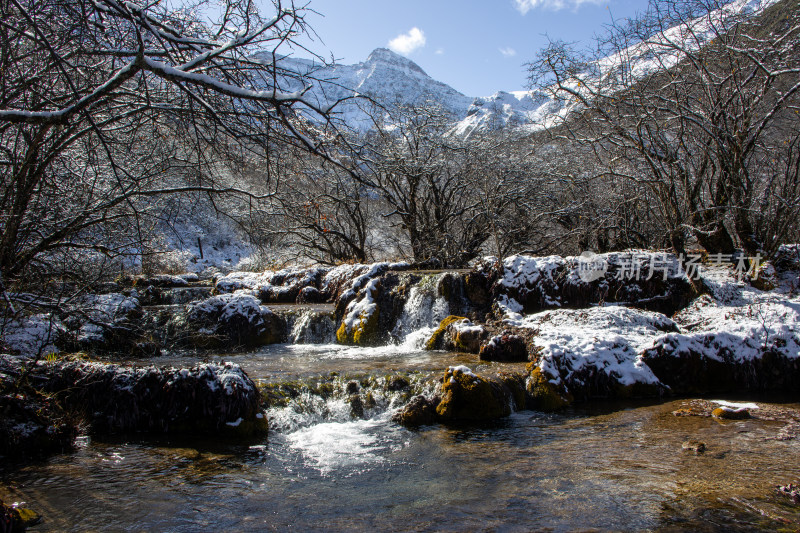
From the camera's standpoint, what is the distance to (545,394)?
6105mm

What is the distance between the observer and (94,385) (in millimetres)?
5207

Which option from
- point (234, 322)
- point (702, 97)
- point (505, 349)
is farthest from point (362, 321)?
point (702, 97)

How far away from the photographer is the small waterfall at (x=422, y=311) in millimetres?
9719

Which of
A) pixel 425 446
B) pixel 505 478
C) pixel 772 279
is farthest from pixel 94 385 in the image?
pixel 772 279

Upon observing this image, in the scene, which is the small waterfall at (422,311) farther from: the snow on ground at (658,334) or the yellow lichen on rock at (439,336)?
the snow on ground at (658,334)

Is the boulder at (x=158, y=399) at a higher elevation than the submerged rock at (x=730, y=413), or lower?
higher

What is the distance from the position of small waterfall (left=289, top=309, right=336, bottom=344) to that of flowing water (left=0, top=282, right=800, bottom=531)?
4230mm

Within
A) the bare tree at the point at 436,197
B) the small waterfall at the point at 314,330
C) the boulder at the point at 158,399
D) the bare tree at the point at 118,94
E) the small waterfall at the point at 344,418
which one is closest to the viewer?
the bare tree at the point at 118,94

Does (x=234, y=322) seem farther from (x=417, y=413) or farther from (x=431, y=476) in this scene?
(x=431, y=476)

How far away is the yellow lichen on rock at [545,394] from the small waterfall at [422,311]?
335 cm

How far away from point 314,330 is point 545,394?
5.71 metres

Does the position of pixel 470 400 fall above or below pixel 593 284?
below

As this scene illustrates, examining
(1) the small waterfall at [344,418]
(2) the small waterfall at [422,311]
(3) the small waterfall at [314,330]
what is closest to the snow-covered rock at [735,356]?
(1) the small waterfall at [344,418]

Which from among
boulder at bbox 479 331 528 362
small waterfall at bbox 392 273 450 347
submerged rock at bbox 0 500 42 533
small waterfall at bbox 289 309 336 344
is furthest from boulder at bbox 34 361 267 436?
small waterfall at bbox 289 309 336 344
